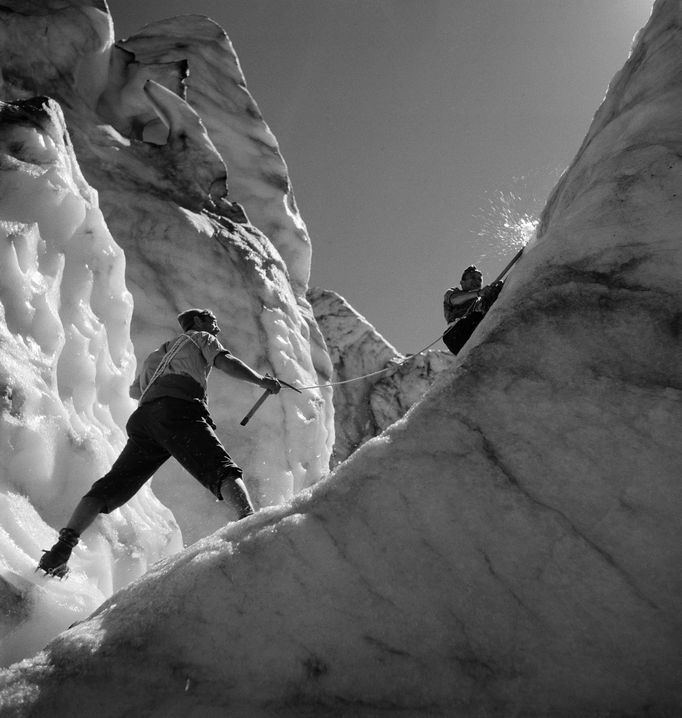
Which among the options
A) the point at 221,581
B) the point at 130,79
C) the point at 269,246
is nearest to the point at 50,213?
the point at 221,581

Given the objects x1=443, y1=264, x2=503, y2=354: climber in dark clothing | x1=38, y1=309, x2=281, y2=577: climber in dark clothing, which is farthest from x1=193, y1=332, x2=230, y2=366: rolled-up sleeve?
x1=443, y1=264, x2=503, y2=354: climber in dark clothing

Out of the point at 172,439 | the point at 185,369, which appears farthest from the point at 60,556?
the point at 185,369

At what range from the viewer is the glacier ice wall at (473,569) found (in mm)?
1492

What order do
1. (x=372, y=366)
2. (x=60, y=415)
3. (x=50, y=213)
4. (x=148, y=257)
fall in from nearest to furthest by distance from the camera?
(x=60, y=415)
(x=50, y=213)
(x=148, y=257)
(x=372, y=366)

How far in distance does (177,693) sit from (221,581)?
0.31 metres

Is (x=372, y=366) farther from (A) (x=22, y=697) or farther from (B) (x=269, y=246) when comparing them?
(A) (x=22, y=697)

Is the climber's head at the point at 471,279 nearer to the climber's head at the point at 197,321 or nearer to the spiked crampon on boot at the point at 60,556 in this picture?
the climber's head at the point at 197,321

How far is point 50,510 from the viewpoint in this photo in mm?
2809

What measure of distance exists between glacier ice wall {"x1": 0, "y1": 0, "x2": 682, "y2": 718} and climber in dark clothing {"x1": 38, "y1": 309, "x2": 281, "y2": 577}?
0.72 metres

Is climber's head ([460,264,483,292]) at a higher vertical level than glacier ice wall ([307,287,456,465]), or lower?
lower

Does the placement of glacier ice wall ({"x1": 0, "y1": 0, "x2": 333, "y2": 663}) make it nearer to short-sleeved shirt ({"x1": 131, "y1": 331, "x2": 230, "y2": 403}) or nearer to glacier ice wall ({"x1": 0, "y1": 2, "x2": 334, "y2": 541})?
glacier ice wall ({"x1": 0, "y1": 2, "x2": 334, "y2": 541})

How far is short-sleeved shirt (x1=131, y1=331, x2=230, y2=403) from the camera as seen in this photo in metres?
3.00

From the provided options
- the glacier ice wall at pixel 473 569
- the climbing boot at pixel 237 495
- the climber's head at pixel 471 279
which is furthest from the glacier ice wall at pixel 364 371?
the glacier ice wall at pixel 473 569

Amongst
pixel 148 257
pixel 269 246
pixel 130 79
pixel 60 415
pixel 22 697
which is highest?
pixel 130 79
